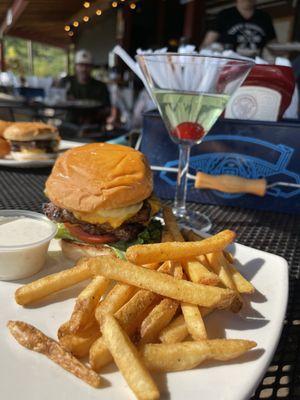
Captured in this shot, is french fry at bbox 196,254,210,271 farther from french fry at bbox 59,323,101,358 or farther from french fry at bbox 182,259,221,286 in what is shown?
french fry at bbox 59,323,101,358

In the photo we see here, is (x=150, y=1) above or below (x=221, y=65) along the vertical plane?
above

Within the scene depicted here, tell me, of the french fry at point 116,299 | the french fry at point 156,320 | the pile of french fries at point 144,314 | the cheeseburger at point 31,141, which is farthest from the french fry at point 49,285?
the cheeseburger at point 31,141

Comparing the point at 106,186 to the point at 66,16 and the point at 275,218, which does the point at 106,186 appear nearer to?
the point at 275,218

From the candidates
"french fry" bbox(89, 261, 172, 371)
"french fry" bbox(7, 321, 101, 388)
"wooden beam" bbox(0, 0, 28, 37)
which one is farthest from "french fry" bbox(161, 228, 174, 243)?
"wooden beam" bbox(0, 0, 28, 37)

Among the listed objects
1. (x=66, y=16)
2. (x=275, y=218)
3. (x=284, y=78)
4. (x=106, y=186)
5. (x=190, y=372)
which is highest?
(x=66, y=16)

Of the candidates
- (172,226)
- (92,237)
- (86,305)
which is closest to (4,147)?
(92,237)

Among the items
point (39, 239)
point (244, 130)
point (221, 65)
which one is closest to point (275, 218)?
point (244, 130)
